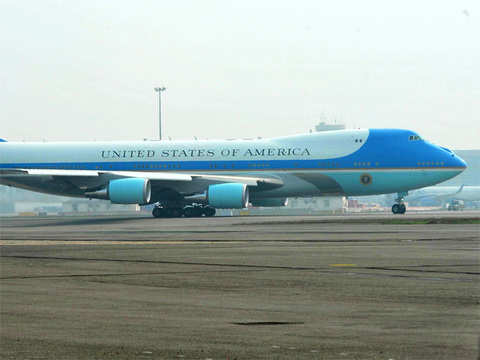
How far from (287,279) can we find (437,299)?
368 cm

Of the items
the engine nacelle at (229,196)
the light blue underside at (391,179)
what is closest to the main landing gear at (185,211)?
the engine nacelle at (229,196)

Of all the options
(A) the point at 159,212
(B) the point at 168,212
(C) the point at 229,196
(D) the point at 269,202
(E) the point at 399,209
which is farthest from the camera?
(D) the point at 269,202

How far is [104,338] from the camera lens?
33.6 feet

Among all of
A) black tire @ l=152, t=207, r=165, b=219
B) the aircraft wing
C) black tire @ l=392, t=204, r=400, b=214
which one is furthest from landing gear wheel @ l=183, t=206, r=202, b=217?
black tire @ l=392, t=204, r=400, b=214

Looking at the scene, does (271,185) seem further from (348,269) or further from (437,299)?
(437,299)

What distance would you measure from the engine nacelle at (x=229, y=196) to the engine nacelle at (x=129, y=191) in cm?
365

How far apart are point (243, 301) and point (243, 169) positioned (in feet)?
142

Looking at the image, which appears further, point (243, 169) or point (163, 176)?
point (243, 169)

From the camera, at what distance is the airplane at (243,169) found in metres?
54.7

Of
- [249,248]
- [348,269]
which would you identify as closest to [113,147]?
[249,248]

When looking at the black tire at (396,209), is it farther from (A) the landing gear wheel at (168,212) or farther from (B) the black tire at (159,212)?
(B) the black tire at (159,212)

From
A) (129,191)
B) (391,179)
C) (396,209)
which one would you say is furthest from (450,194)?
(129,191)

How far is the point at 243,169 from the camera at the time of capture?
56.8 meters

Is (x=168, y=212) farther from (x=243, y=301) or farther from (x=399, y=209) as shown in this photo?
(x=243, y=301)
